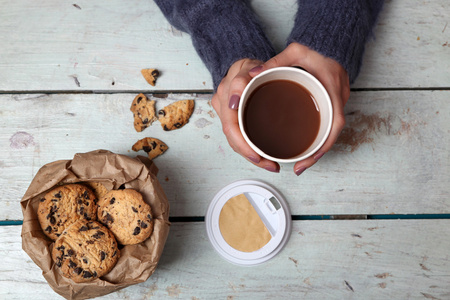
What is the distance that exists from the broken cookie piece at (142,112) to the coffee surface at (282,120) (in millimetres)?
280

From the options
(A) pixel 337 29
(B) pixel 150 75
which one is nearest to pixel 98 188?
(B) pixel 150 75

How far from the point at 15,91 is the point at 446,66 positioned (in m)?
1.00

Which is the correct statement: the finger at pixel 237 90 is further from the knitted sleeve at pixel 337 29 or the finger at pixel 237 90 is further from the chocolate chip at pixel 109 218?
the chocolate chip at pixel 109 218

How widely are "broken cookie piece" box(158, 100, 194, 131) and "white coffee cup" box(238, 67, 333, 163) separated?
0.24 m

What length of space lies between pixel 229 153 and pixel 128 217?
0.90 ft

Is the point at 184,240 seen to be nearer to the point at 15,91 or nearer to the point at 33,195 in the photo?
the point at 33,195

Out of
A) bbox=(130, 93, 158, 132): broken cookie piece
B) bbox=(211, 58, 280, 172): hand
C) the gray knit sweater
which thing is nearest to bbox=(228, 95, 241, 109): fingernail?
bbox=(211, 58, 280, 172): hand

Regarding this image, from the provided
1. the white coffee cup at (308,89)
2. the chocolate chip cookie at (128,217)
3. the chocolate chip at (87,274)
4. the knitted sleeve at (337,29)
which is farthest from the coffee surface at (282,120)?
the chocolate chip at (87,274)

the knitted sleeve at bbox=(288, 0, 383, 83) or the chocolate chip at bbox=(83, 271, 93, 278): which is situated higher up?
the knitted sleeve at bbox=(288, 0, 383, 83)

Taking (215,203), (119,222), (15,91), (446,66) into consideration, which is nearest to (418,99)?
(446,66)

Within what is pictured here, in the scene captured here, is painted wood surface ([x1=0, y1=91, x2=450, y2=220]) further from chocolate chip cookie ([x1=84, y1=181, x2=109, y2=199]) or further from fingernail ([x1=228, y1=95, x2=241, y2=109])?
fingernail ([x1=228, y1=95, x2=241, y2=109])

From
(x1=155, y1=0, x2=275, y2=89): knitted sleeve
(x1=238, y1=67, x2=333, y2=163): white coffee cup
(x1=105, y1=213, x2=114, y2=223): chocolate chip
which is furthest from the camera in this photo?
(x1=155, y1=0, x2=275, y2=89): knitted sleeve

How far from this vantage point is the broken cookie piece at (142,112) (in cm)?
78

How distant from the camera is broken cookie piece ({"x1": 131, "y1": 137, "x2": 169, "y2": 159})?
0.78m
